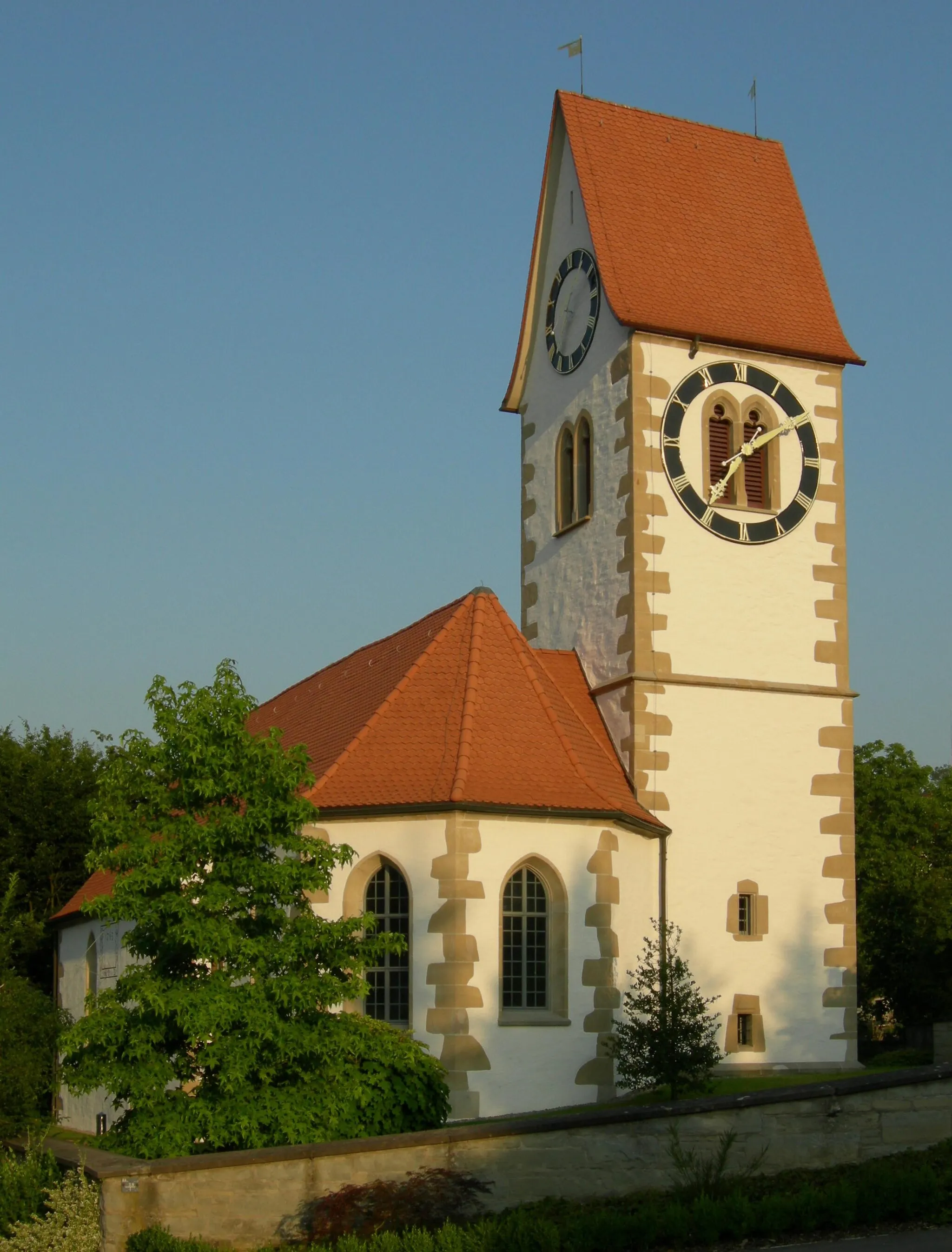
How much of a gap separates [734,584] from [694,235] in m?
6.57

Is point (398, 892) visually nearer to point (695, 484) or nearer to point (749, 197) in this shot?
point (695, 484)

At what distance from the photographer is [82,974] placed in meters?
33.7

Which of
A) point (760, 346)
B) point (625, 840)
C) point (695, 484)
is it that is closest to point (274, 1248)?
point (625, 840)

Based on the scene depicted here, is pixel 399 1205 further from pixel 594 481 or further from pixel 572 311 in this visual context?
pixel 572 311

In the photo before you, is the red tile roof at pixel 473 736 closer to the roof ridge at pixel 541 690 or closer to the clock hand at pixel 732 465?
the roof ridge at pixel 541 690

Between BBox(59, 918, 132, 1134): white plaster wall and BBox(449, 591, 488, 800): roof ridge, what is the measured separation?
8.38 metres

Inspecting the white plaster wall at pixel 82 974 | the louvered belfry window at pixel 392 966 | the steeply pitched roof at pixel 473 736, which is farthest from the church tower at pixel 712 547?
the white plaster wall at pixel 82 974

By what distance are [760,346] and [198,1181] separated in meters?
17.6

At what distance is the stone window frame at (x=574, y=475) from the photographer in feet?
94.2

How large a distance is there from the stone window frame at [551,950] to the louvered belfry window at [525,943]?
0.05m

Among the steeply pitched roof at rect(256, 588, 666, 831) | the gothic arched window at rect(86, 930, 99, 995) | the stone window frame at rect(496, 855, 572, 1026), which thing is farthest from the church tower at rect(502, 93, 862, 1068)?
the gothic arched window at rect(86, 930, 99, 995)

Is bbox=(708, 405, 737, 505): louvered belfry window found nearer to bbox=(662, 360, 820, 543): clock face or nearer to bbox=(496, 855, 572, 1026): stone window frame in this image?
bbox=(662, 360, 820, 543): clock face

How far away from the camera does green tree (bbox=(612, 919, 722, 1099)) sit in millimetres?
22578

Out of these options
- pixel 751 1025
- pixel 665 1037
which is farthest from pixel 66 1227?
pixel 751 1025
